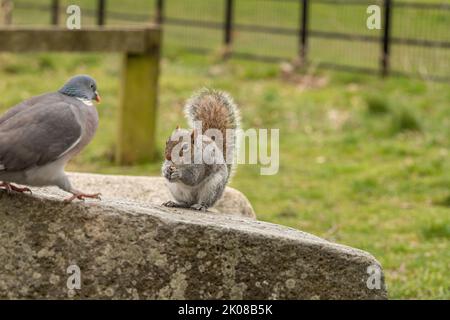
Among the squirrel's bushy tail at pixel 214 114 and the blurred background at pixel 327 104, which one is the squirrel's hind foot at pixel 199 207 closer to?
the squirrel's bushy tail at pixel 214 114

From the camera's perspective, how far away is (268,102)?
39.2ft

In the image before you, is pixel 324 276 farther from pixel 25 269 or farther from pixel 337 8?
pixel 337 8

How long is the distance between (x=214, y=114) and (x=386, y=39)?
8.58 meters

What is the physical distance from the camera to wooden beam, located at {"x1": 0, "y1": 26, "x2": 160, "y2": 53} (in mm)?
8727

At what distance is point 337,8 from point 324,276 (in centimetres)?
1499

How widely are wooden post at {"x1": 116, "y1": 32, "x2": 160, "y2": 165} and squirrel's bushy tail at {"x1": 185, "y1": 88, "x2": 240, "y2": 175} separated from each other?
3.94 m

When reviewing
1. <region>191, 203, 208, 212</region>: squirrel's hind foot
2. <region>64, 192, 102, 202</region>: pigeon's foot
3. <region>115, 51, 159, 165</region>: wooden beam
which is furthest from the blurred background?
<region>64, 192, 102, 202</region>: pigeon's foot

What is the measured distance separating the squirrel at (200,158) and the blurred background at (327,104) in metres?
1.53

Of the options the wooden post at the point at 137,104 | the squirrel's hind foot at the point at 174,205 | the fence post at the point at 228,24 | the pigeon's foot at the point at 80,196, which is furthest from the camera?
the fence post at the point at 228,24

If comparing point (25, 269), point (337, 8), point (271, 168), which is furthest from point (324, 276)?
point (337, 8)

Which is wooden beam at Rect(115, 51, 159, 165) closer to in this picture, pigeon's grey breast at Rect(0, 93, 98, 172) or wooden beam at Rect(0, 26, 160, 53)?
wooden beam at Rect(0, 26, 160, 53)

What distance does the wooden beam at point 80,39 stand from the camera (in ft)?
28.6

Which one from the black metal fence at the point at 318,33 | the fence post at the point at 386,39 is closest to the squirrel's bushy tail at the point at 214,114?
the black metal fence at the point at 318,33

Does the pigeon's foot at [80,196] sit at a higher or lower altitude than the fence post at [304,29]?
lower
